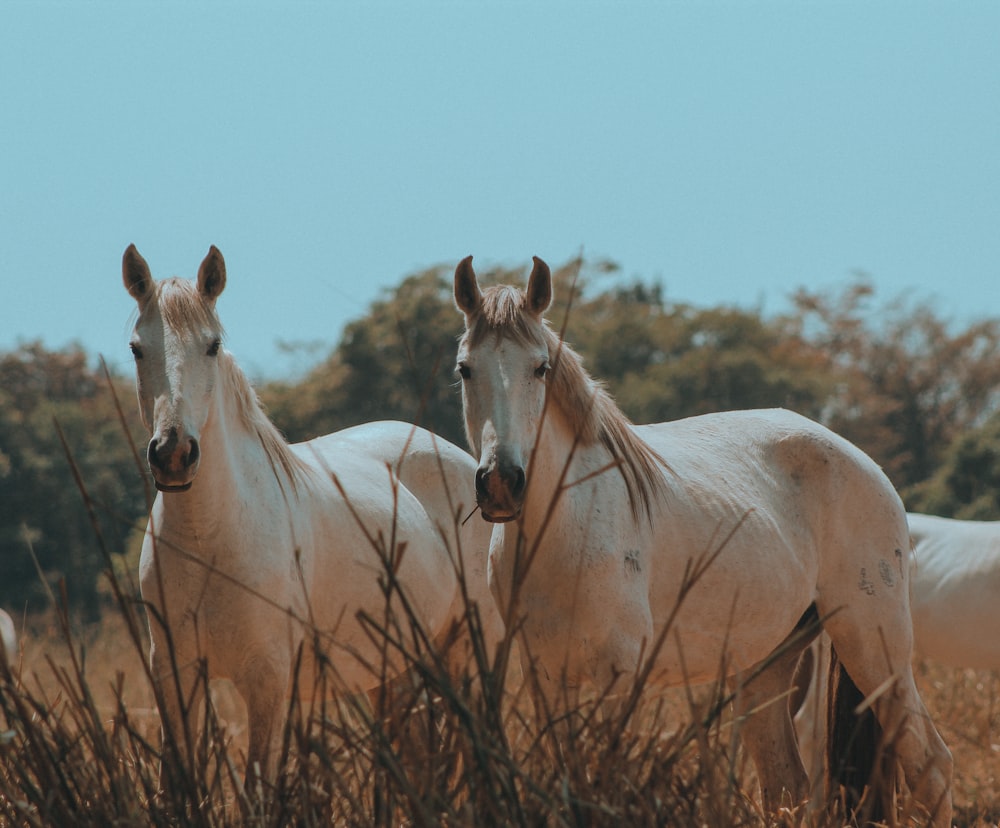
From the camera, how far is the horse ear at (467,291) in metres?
3.95

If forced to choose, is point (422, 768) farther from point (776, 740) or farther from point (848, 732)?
point (848, 732)

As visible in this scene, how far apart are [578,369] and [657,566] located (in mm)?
717

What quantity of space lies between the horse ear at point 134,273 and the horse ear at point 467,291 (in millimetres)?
1076

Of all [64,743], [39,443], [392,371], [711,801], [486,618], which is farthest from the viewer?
[392,371]

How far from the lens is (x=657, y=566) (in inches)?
165

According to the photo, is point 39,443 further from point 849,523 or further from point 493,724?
point 493,724

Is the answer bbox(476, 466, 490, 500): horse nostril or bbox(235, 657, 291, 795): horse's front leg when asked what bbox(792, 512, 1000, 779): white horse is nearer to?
bbox(235, 657, 291, 795): horse's front leg

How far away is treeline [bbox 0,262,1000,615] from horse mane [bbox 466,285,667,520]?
924 centimetres

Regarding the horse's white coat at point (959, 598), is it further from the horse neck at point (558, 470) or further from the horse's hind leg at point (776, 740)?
the horse neck at point (558, 470)

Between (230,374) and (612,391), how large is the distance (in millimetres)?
20206

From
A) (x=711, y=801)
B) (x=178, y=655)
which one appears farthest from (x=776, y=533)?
(x=711, y=801)

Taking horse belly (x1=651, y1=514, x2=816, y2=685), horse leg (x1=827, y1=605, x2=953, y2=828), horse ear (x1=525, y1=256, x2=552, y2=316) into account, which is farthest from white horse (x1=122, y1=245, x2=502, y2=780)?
horse leg (x1=827, y1=605, x2=953, y2=828)

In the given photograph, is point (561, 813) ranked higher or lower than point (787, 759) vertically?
higher

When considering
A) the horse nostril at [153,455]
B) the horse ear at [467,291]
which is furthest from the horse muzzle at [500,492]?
the horse nostril at [153,455]
